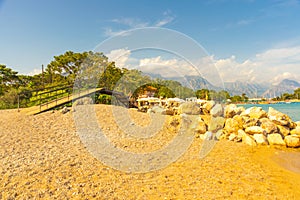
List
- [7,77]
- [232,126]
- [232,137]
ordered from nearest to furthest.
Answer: [232,137], [232,126], [7,77]

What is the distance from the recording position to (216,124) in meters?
9.21

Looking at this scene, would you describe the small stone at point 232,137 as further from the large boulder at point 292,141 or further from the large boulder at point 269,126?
the large boulder at point 292,141

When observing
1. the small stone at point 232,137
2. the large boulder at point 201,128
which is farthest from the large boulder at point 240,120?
the large boulder at point 201,128

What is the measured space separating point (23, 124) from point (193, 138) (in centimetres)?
628

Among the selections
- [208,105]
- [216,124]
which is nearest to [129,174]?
[216,124]

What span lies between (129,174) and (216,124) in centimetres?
611

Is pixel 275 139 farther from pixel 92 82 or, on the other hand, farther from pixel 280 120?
pixel 92 82

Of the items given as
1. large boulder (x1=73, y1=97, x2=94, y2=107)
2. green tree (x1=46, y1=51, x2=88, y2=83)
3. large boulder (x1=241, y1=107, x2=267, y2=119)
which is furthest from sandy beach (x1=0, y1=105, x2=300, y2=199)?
green tree (x1=46, y1=51, x2=88, y2=83)

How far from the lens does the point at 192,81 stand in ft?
21.8

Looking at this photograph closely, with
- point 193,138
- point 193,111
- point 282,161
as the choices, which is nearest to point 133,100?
point 193,111

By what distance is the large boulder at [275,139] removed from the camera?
7667mm

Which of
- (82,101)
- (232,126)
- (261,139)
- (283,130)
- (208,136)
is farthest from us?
(82,101)

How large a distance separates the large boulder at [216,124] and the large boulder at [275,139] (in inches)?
77.0

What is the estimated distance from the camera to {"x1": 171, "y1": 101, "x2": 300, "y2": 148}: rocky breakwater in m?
7.78
